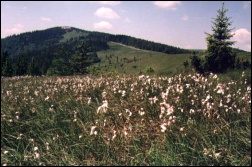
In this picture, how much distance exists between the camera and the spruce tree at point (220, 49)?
89.0 feet

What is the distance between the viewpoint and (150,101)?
5.87 m

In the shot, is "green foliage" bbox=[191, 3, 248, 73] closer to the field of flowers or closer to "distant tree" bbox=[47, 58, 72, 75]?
the field of flowers

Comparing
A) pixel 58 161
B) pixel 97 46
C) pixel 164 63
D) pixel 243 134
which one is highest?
pixel 97 46

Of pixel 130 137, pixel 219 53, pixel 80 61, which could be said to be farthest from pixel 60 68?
pixel 130 137

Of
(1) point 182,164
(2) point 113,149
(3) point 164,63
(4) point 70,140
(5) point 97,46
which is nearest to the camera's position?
(1) point 182,164

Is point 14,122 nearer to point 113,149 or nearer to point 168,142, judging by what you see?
point 113,149

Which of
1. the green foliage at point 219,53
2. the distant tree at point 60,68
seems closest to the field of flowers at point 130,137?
the green foliage at point 219,53

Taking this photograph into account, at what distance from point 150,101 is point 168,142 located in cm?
219

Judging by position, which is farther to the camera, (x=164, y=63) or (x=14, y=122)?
(x=164, y=63)

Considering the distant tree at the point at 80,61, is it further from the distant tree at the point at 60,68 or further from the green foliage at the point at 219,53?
the green foliage at the point at 219,53

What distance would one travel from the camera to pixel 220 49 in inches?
1089

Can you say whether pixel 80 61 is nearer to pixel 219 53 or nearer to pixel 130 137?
pixel 219 53

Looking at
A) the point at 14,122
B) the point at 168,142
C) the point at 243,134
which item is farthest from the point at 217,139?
the point at 14,122

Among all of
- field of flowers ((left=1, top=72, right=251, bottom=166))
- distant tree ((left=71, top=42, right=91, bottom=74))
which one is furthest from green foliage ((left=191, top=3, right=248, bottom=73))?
distant tree ((left=71, top=42, right=91, bottom=74))
